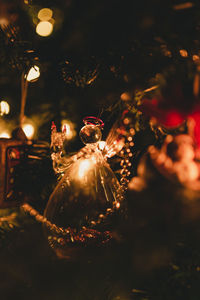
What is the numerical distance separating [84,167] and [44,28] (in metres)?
0.25

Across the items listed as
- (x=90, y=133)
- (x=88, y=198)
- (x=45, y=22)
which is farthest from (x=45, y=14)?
(x=88, y=198)

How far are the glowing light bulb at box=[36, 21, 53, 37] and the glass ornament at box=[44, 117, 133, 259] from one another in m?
0.16

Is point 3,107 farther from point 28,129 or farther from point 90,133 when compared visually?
point 90,133

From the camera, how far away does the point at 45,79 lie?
1.60ft

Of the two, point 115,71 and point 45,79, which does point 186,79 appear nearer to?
point 115,71

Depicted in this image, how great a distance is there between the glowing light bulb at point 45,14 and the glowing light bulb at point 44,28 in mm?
12

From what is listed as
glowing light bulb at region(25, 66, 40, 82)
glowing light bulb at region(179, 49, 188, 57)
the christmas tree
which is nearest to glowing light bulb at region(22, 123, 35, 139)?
the christmas tree

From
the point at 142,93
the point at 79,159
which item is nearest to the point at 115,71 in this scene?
the point at 142,93

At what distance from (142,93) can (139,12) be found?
0.43 ft

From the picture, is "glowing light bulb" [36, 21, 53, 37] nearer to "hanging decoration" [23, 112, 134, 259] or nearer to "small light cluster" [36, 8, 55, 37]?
"small light cluster" [36, 8, 55, 37]

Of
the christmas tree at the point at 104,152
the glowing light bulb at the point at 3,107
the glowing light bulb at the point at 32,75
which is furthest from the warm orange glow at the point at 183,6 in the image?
the glowing light bulb at the point at 3,107

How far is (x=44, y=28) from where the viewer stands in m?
0.44

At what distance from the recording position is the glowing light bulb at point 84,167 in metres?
0.42

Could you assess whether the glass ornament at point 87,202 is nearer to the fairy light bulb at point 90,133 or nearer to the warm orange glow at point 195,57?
the fairy light bulb at point 90,133
